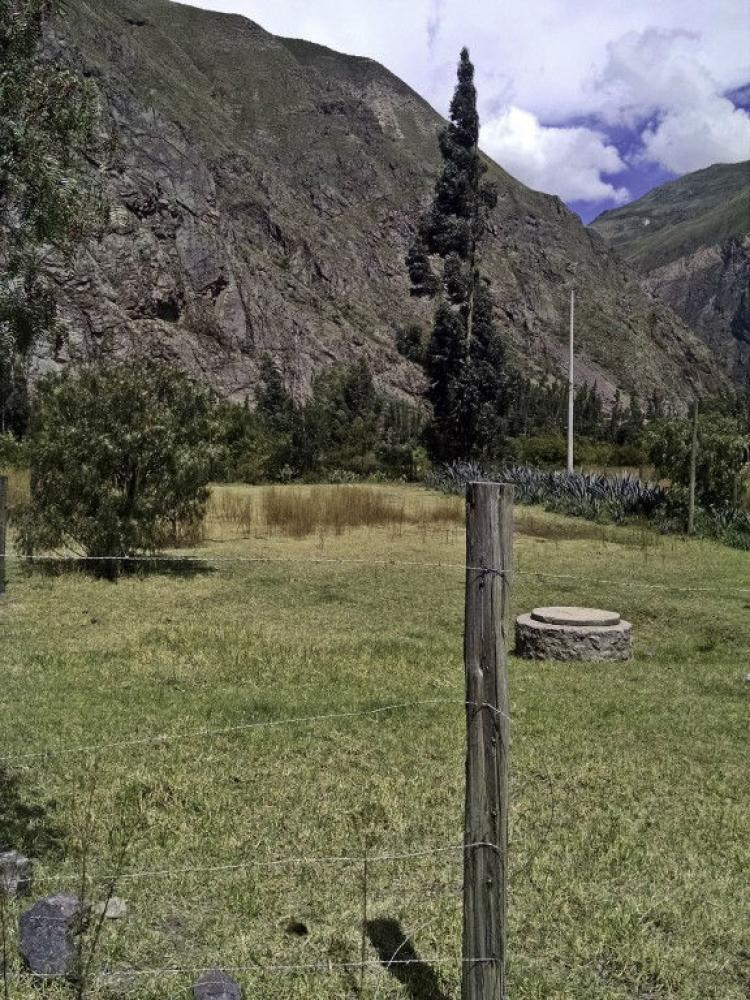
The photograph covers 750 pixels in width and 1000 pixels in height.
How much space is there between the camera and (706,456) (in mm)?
20156

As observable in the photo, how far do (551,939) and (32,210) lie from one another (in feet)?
12.8

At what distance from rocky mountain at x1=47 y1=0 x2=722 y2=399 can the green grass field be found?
19.9 metres

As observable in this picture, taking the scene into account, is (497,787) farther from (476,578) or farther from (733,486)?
(733,486)

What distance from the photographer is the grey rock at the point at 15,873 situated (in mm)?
3736

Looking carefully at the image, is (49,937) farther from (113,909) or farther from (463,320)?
(463,320)

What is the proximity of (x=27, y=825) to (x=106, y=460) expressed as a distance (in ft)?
28.5

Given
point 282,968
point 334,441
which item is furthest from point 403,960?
point 334,441

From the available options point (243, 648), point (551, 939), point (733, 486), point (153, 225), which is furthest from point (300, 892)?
point (153, 225)

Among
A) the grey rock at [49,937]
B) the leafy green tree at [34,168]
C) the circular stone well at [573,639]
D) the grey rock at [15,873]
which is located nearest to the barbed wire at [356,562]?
the circular stone well at [573,639]

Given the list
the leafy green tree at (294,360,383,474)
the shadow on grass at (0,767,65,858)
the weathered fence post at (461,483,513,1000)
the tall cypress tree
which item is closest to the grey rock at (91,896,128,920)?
the shadow on grass at (0,767,65,858)

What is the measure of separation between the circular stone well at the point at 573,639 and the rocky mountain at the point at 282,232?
20.6 metres

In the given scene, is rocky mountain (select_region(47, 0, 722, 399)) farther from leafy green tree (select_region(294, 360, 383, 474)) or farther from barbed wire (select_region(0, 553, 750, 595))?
barbed wire (select_region(0, 553, 750, 595))

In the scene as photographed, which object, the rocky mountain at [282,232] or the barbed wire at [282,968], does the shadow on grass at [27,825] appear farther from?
the rocky mountain at [282,232]

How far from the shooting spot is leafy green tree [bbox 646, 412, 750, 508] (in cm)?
2012
